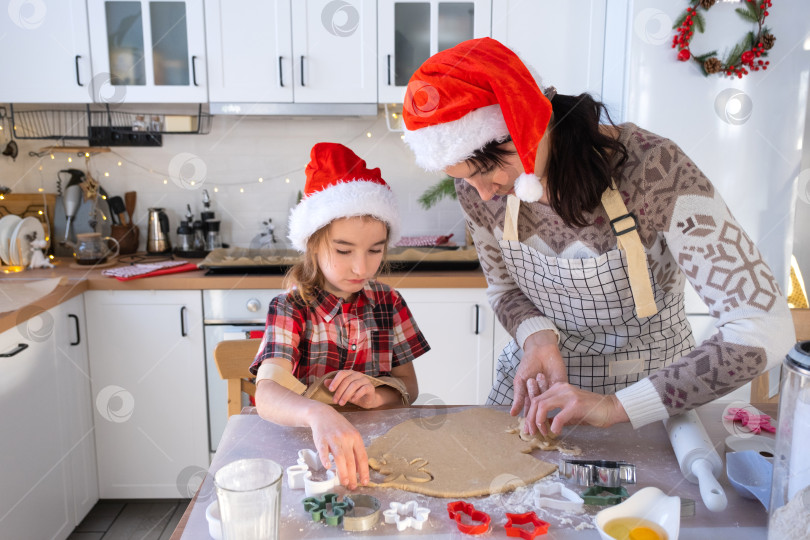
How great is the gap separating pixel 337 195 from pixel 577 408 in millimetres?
576

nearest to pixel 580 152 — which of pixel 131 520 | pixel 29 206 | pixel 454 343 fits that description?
pixel 454 343

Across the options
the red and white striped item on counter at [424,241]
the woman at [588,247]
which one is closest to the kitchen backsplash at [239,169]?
the red and white striped item on counter at [424,241]

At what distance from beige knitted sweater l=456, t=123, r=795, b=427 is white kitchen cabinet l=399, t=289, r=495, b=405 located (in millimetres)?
1112

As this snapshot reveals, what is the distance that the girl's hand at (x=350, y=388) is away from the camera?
108 centimetres

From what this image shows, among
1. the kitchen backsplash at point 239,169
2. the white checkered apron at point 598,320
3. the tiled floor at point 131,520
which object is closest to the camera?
the white checkered apron at point 598,320

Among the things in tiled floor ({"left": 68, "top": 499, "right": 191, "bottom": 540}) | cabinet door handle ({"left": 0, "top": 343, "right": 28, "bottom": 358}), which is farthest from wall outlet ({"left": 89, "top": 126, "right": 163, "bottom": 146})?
tiled floor ({"left": 68, "top": 499, "right": 191, "bottom": 540})

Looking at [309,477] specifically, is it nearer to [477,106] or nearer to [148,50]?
[477,106]

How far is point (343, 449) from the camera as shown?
0.85 meters

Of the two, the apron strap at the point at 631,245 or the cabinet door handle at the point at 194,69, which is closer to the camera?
the apron strap at the point at 631,245

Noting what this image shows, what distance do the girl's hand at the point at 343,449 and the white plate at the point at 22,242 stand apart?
187 centimetres

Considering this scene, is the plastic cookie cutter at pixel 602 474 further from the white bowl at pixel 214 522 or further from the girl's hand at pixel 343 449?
the white bowl at pixel 214 522

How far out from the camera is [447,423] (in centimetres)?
104

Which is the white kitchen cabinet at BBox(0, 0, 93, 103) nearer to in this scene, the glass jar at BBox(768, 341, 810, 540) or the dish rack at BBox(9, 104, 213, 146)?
the dish rack at BBox(9, 104, 213, 146)

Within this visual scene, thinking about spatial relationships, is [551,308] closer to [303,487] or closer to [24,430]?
[303,487]
